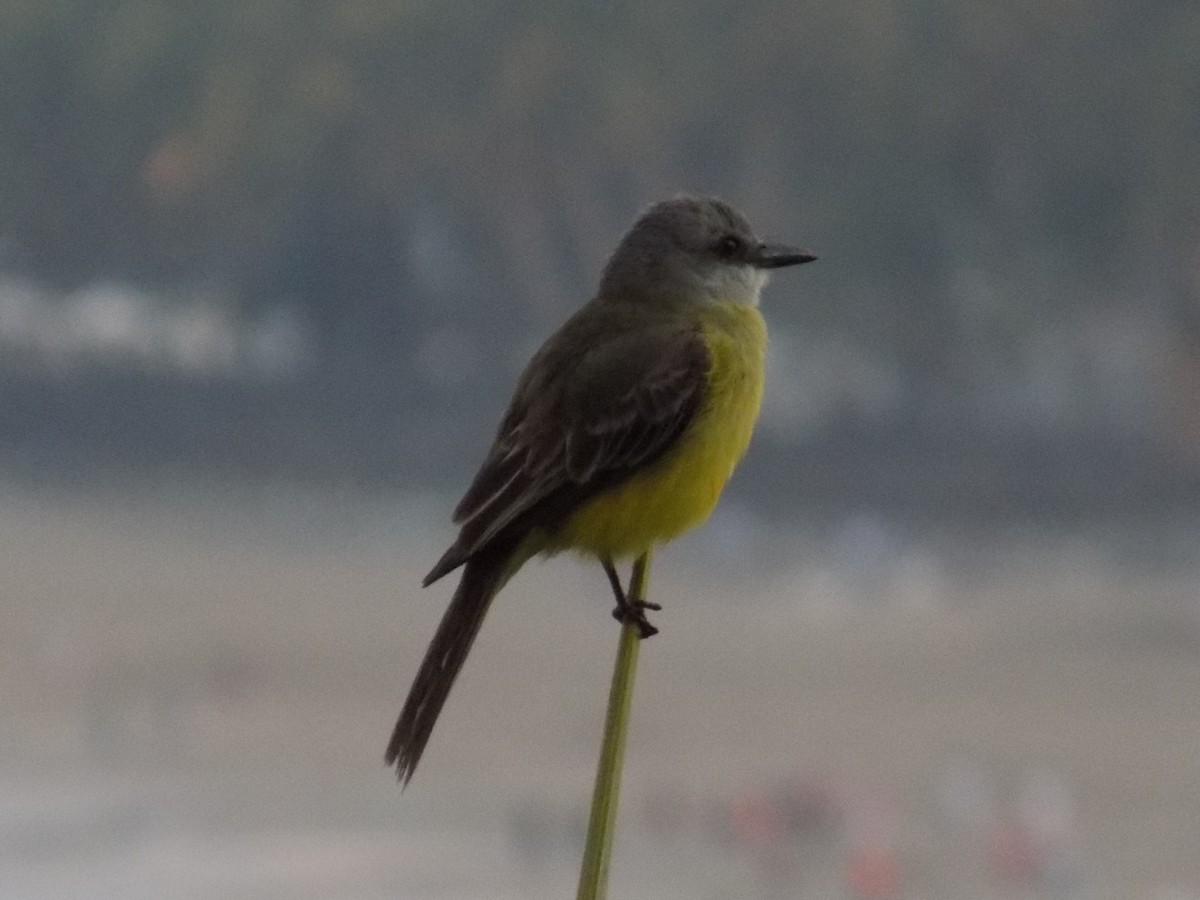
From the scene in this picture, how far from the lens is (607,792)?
0.60m

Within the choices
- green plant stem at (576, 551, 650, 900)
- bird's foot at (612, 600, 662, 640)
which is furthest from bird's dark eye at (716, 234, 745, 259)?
green plant stem at (576, 551, 650, 900)

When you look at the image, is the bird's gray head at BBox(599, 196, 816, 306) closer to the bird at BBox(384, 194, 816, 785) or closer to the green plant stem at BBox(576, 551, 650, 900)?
the bird at BBox(384, 194, 816, 785)

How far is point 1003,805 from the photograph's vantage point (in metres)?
1.70

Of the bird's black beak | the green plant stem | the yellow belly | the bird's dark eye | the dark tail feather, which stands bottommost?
the green plant stem

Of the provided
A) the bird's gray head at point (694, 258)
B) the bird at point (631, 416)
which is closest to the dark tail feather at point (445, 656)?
the bird at point (631, 416)

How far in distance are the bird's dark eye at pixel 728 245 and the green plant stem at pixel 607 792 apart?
1.29 ft

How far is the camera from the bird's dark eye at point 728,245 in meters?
0.99

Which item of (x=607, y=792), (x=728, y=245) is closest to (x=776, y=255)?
(x=728, y=245)

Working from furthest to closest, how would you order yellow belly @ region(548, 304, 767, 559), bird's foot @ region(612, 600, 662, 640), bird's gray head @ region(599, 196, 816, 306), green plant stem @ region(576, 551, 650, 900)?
bird's gray head @ region(599, 196, 816, 306)
yellow belly @ region(548, 304, 767, 559)
bird's foot @ region(612, 600, 662, 640)
green plant stem @ region(576, 551, 650, 900)

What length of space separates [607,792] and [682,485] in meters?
0.31

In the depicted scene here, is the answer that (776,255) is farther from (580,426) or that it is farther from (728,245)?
(580,426)

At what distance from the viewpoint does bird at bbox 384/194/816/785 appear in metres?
0.80

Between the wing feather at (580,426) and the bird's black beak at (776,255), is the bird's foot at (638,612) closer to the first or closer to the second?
the wing feather at (580,426)

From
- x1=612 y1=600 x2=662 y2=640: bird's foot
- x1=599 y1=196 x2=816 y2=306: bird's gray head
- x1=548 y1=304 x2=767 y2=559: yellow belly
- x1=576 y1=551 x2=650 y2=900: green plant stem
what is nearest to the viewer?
x1=576 y1=551 x2=650 y2=900: green plant stem
